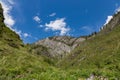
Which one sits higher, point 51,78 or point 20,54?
point 20,54

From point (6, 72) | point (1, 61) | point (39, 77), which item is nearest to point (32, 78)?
point (39, 77)

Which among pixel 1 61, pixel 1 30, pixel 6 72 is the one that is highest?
pixel 1 30

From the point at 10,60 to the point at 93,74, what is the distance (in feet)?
106

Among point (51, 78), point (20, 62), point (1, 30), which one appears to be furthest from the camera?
point (1, 30)

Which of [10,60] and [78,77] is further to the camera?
[10,60]

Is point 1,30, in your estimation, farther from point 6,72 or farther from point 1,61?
point 6,72

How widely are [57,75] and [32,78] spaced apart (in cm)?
255

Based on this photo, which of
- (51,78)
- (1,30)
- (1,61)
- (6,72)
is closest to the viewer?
(51,78)

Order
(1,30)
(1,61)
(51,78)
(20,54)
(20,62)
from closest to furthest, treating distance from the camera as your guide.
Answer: (51,78) < (1,61) < (20,62) < (20,54) < (1,30)

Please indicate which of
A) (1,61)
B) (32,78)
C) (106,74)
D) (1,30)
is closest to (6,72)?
(32,78)

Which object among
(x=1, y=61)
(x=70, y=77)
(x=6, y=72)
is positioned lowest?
(x=70, y=77)

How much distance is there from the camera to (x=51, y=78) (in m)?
30.3

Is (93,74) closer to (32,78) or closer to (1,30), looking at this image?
(32,78)

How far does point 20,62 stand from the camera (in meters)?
63.2
